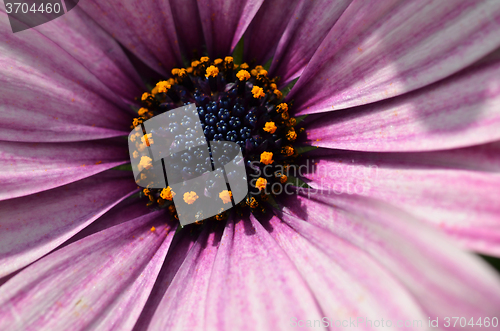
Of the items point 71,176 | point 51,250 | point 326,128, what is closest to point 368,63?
point 326,128

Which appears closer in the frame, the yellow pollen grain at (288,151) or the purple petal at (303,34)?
the purple petal at (303,34)

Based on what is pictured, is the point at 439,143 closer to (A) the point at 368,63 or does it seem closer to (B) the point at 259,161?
(A) the point at 368,63

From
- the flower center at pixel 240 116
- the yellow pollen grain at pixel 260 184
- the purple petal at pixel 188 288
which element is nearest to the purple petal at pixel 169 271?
the purple petal at pixel 188 288

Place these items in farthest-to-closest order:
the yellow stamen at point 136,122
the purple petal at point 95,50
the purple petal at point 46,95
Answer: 1. the yellow stamen at point 136,122
2. the purple petal at point 95,50
3. the purple petal at point 46,95

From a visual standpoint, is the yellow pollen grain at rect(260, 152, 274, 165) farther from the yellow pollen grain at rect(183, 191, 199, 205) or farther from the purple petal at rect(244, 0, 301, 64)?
the purple petal at rect(244, 0, 301, 64)

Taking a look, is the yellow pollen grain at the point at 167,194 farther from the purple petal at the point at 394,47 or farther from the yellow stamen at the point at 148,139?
the purple petal at the point at 394,47

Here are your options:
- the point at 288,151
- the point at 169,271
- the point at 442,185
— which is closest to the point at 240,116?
the point at 288,151
